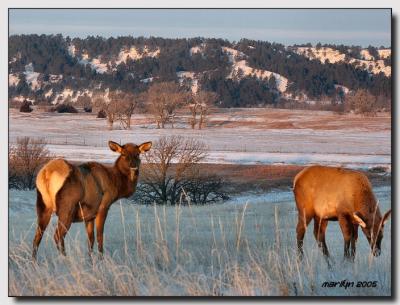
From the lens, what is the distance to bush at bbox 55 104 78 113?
42.4 feet

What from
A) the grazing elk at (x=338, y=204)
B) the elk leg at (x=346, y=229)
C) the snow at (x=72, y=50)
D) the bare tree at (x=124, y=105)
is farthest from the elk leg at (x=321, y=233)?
the snow at (x=72, y=50)

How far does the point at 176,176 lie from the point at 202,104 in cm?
95

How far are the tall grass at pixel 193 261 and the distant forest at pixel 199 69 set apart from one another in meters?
1.52

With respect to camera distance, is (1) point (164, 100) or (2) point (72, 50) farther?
(1) point (164, 100)

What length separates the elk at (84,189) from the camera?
11.6 m

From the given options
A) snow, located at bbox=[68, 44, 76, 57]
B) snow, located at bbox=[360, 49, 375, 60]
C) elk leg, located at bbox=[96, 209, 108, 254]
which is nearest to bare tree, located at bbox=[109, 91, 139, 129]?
snow, located at bbox=[68, 44, 76, 57]

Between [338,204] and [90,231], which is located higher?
[338,204]

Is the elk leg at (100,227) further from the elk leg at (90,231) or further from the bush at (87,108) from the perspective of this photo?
the bush at (87,108)

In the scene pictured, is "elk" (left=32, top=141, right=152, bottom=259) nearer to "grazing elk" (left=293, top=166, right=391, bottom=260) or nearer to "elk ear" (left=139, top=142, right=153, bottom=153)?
"elk ear" (left=139, top=142, right=153, bottom=153)

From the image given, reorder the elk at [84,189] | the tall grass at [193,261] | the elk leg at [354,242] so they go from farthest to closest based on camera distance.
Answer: the elk leg at [354,242]
the tall grass at [193,261]
the elk at [84,189]

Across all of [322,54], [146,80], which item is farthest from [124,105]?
[322,54]

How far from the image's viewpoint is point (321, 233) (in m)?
12.4

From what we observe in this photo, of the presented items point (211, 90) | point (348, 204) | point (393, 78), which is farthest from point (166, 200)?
point (393, 78)

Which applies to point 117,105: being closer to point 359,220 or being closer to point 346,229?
point 346,229
